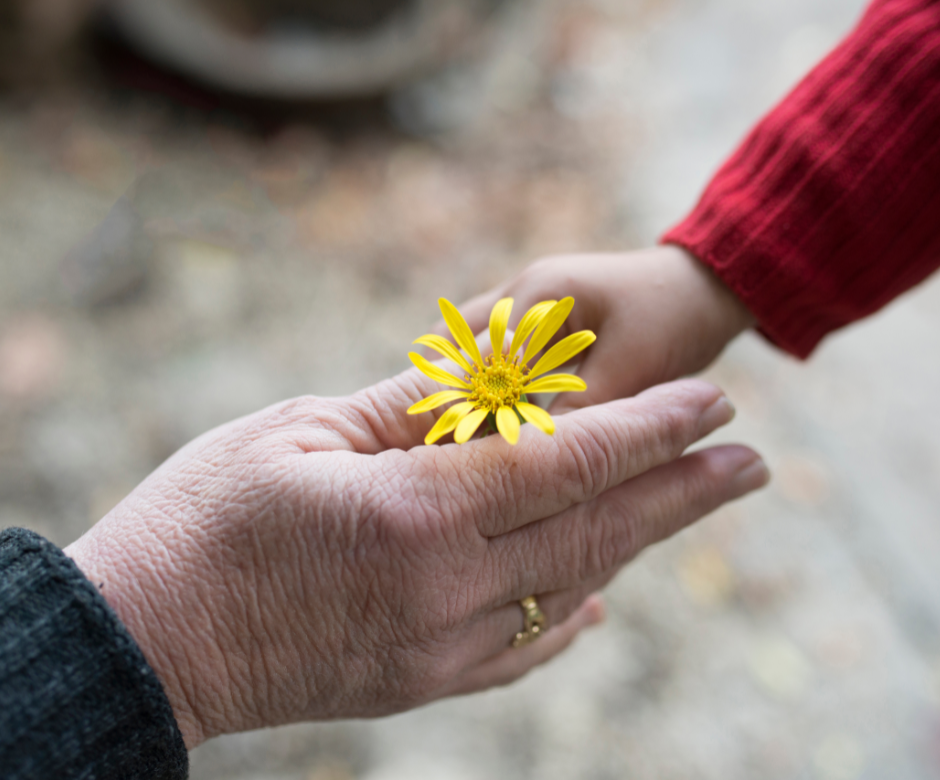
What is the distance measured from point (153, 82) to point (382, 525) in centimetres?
364

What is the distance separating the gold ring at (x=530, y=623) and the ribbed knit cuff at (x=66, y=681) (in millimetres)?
751

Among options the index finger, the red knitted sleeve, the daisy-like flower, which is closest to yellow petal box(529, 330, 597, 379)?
the daisy-like flower

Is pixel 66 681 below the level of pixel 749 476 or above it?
above

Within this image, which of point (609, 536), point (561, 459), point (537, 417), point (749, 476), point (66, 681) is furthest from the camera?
point (749, 476)

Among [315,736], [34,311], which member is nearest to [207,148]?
[34,311]

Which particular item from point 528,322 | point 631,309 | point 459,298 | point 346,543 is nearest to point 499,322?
point 528,322

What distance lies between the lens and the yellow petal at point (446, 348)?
52.4 inches

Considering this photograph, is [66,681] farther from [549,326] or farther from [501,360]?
[549,326]

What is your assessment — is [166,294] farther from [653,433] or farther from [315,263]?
[653,433]

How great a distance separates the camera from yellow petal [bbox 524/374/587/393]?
1.24 meters

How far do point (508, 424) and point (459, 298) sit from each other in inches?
80.6

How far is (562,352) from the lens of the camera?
1.38 m

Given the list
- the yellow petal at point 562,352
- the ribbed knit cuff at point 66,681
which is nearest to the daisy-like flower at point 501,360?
the yellow petal at point 562,352

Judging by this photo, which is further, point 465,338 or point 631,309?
point 631,309
